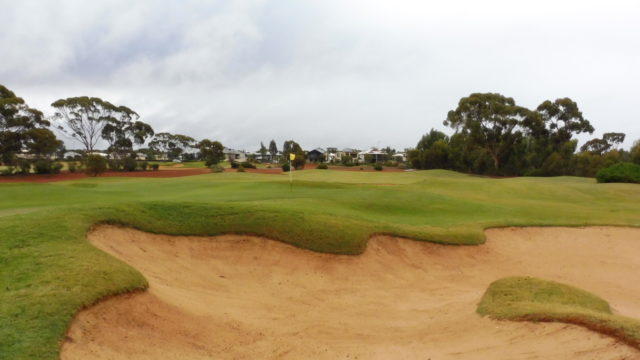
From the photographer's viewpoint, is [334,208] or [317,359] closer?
[317,359]

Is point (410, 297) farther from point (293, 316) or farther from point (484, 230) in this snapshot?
point (484, 230)

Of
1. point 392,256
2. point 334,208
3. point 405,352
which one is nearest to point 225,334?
point 405,352

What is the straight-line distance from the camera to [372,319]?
403 inches

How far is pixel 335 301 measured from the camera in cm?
1155

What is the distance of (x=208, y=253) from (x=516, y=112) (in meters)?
74.1

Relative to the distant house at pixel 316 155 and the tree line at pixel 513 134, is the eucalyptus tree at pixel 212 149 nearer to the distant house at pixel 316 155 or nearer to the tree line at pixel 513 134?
the distant house at pixel 316 155

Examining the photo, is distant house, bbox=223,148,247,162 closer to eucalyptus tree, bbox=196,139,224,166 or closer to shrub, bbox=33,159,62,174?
eucalyptus tree, bbox=196,139,224,166

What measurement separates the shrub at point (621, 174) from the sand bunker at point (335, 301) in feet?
94.8

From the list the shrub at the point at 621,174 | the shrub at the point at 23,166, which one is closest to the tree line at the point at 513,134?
the shrub at the point at 621,174

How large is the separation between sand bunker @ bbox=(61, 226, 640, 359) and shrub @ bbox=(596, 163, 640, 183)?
1138 inches

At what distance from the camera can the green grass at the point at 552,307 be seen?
6.83m

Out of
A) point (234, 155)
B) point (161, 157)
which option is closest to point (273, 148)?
point (234, 155)

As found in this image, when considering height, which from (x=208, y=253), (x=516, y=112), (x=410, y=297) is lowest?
(x=410, y=297)

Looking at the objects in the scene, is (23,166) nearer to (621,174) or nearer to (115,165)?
(115,165)
